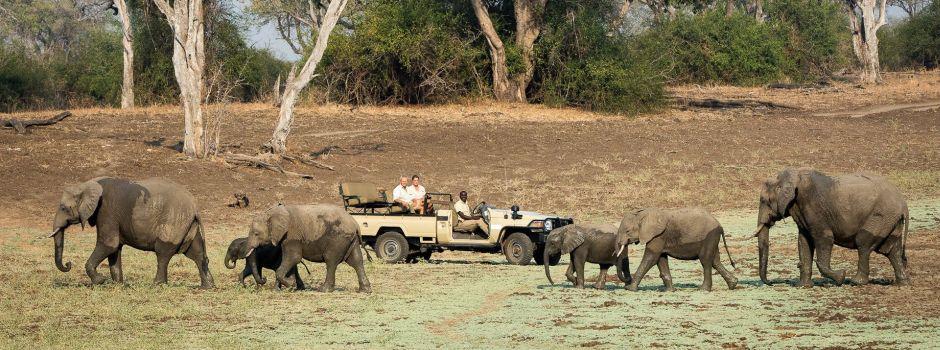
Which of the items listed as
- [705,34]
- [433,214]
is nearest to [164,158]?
[433,214]

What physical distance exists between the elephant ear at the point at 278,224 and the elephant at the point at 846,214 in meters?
6.48

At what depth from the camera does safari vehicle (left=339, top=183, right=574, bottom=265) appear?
23141 mm

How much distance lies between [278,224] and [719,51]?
45331mm

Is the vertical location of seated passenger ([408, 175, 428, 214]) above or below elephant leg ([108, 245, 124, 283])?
above

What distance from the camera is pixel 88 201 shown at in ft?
57.4

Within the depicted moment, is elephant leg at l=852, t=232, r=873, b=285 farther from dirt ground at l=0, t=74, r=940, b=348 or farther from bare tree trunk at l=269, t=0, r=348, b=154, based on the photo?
bare tree trunk at l=269, t=0, r=348, b=154

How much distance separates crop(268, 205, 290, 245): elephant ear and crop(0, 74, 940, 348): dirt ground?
0.73 meters

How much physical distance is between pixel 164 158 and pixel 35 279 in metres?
14.4

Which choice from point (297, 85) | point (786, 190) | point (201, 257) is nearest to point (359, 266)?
point (201, 257)

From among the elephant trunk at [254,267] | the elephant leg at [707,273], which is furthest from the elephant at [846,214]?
the elephant trunk at [254,267]

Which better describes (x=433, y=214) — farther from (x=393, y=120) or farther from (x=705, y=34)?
(x=705, y=34)

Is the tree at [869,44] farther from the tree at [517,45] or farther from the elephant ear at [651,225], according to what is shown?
the elephant ear at [651,225]

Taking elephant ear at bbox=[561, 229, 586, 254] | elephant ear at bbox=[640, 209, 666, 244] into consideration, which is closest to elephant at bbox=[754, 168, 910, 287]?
elephant ear at bbox=[640, 209, 666, 244]

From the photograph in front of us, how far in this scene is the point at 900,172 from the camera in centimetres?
3469
